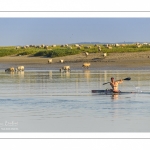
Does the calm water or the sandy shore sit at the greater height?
the sandy shore

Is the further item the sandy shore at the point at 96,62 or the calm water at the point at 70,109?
the sandy shore at the point at 96,62

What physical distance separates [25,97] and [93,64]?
20407mm

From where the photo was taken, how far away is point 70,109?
52.8 feet

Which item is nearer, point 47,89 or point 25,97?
point 25,97

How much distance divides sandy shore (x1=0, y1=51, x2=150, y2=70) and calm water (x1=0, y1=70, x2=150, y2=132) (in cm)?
1380

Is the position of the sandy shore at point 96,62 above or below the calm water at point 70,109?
above

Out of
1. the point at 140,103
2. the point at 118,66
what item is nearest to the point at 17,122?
the point at 140,103

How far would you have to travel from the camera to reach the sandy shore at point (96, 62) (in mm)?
37628

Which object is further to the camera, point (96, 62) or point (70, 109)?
point (96, 62)

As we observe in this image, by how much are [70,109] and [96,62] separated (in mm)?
24405

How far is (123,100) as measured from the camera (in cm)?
1848

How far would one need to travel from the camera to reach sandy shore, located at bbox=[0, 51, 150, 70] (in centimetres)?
3763

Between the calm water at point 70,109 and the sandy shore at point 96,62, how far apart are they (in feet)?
45.3
